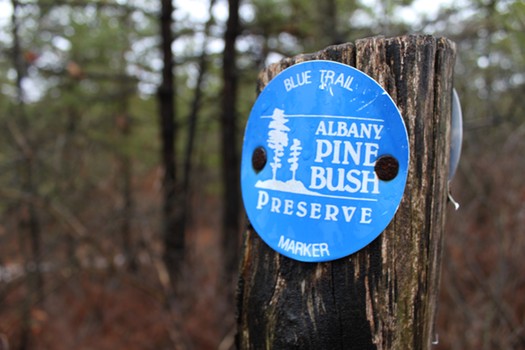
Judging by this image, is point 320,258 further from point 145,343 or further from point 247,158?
point 145,343

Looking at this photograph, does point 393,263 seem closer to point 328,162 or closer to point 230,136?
point 328,162

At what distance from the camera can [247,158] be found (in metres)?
1.22

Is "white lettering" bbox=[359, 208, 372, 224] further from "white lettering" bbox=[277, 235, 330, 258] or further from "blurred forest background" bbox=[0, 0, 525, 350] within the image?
"blurred forest background" bbox=[0, 0, 525, 350]

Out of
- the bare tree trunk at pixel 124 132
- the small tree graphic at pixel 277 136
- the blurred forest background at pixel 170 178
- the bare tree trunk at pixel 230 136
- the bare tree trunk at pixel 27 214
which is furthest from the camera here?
the bare tree trunk at pixel 124 132

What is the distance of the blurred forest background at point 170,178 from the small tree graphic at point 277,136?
7.36 feet

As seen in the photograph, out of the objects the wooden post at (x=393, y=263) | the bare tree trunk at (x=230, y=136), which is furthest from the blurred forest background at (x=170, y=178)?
the wooden post at (x=393, y=263)

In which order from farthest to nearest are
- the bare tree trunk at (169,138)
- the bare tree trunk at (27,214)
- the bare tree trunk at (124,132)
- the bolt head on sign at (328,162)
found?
the bare tree trunk at (124,132) → the bare tree trunk at (169,138) → the bare tree trunk at (27,214) → the bolt head on sign at (328,162)

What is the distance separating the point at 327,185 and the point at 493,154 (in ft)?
21.2

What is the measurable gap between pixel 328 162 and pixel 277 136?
147 mm

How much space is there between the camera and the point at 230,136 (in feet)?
19.2

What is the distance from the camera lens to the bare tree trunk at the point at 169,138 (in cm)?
616

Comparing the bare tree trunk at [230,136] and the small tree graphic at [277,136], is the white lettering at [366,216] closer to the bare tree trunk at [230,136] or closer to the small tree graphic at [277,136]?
the small tree graphic at [277,136]

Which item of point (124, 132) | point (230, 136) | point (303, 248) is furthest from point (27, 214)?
point (303, 248)

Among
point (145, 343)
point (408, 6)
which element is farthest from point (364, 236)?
point (145, 343)
